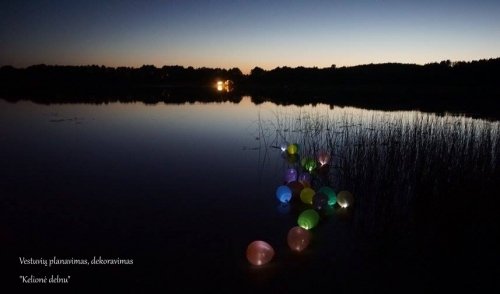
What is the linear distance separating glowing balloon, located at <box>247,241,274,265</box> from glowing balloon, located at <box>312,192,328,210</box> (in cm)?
158

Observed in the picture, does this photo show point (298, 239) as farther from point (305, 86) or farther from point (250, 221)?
point (305, 86)

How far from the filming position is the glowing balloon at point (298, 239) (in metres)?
3.61

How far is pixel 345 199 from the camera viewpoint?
479 centimetres

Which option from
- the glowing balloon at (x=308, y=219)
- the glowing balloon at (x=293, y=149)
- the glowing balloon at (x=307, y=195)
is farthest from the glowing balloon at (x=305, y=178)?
the glowing balloon at (x=293, y=149)

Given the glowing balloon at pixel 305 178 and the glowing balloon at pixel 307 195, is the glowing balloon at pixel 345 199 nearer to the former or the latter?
the glowing balloon at pixel 307 195

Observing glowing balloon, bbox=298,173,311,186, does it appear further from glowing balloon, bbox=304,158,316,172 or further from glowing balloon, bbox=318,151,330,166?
glowing balloon, bbox=318,151,330,166

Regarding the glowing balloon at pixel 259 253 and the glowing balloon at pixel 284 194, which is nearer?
the glowing balloon at pixel 259 253

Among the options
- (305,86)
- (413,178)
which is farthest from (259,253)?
(305,86)

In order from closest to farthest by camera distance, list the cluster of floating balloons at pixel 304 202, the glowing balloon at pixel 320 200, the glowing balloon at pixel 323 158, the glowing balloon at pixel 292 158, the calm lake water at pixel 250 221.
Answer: the calm lake water at pixel 250 221 < the cluster of floating balloons at pixel 304 202 < the glowing balloon at pixel 320 200 < the glowing balloon at pixel 323 158 < the glowing balloon at pixel 292 158

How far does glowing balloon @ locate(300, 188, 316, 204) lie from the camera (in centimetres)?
484

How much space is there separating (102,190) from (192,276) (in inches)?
125

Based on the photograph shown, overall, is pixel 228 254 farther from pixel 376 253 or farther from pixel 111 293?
pixel 376 253

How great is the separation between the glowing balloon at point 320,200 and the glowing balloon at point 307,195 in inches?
5.3

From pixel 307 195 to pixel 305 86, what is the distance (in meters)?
59.4
